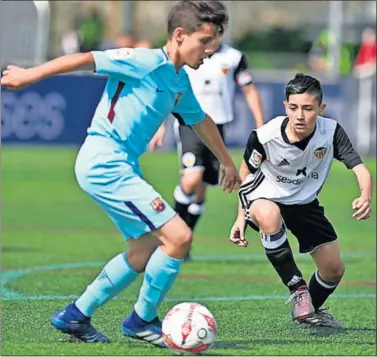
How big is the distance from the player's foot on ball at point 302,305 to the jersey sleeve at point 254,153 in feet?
2.69

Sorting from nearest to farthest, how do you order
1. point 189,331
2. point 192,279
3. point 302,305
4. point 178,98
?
point 189,331, point 178,98, point 302,305, point 192,279

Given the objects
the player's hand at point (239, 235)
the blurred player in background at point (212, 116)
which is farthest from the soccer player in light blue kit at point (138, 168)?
the blurred player in background at point (212, 116)

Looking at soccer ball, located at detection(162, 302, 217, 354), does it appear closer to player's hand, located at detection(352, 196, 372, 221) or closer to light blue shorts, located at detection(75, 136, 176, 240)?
light blue shorts, located at detection(75, 136, 176, 240)

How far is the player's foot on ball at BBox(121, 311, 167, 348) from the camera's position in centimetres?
627

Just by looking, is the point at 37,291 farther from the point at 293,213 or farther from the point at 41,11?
the point at 41,11

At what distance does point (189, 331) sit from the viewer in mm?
5980

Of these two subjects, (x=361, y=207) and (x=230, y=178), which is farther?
(x=230, y=178)

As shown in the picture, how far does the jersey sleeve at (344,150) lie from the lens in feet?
22.9

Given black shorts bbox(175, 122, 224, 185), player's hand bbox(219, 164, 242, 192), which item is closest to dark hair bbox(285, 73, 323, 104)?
player's hand bbox(219, 164, 242, 192)

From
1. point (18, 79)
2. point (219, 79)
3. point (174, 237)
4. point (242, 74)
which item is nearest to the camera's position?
point (18, 79)

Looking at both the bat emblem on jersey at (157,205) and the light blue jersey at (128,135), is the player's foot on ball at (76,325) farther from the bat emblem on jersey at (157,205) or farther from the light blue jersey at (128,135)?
the bat emblem on jersey at (157,205)

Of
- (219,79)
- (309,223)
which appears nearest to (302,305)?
(309,223)

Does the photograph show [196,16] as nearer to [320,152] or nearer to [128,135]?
[128,135]

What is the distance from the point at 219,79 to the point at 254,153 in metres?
4.26
